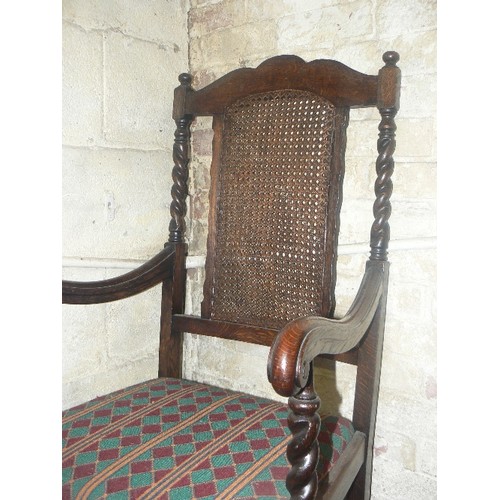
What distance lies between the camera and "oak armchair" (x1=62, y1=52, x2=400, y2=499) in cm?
99

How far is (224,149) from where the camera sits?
59.8 inches

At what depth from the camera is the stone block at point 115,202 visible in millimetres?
1455

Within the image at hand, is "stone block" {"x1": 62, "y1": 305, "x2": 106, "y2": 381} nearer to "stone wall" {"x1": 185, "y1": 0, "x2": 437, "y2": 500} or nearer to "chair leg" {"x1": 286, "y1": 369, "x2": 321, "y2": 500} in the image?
"stone wall" {"x1": 185, "y1": 0, "x2": 437, "y2": 500}

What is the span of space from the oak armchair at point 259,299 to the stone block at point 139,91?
10cm

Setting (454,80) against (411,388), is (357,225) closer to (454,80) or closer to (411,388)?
(411,388)

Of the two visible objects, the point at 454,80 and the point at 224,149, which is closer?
the point at 454,80

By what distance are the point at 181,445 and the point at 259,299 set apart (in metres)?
0.48

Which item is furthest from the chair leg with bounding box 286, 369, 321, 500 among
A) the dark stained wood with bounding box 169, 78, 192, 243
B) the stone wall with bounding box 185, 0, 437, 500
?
the dark stained wood with bounding box 169, 78, 192, 243

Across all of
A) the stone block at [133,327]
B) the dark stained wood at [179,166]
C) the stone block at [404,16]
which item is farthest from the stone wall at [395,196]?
the stone block at [133,327]

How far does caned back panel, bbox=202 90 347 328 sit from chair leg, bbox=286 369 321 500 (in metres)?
0.52

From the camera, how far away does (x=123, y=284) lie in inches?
56.7
